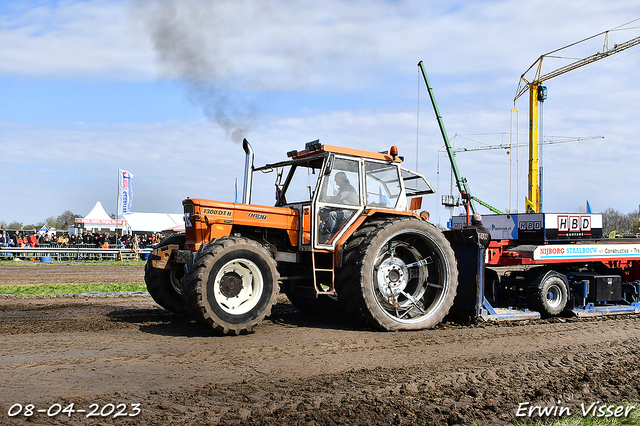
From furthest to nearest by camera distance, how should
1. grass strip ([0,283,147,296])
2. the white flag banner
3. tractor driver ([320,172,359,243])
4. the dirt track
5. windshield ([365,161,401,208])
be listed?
the white flag banner → grass strip ([0,283,147,296]) → windshield ([365,161,401,208]) → tractor driver ([320,172,359,243]) → the dirt track

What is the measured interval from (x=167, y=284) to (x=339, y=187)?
108 inches

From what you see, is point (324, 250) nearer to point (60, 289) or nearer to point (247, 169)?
point (247, 169)

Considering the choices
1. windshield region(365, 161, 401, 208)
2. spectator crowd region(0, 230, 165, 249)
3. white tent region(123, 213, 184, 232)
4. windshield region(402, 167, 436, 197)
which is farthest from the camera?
white tent region(123, 213, 184, 232)

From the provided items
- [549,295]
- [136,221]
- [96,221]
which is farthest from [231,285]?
[96,221]

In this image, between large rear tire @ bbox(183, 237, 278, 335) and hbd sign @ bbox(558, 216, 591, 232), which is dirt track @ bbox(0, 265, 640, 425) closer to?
large rear tire @ bbox(183, 237, 278, 335)

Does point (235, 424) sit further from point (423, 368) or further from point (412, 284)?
point (412, 284)

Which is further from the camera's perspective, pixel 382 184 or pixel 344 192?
pixel 382 184

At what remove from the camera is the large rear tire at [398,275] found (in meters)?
6.73

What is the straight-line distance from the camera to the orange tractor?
6.23 m

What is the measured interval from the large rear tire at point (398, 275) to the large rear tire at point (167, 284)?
229cm

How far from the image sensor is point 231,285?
6207 millimetres

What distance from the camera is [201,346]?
5641 mm

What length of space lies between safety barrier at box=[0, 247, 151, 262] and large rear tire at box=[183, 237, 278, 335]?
68.6ft

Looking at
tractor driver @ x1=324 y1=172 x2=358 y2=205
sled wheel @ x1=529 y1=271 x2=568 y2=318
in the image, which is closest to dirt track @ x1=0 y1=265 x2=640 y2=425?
sled wheel @ x1=529 y1=271 x2=568 y2=318
